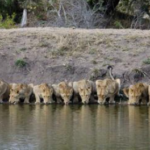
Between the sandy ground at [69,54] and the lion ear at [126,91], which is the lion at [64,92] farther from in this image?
the sandy ground at [69,54]

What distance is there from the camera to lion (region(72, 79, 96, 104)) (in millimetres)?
23359

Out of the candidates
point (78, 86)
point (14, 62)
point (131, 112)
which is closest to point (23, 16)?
point (14, 62)

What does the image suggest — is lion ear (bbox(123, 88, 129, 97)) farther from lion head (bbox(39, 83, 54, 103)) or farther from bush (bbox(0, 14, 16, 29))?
bush (bbox(0, 14, 16, 29))

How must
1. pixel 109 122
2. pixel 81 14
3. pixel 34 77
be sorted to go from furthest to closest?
pixel 81 14, pixel 34 77, pixel 109 122

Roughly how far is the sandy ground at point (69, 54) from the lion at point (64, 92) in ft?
6.49

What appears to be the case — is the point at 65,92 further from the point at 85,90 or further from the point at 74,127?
the point at 74,127

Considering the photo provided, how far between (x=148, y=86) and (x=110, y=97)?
1.17m

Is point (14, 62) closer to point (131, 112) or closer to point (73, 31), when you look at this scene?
point (73, 31)

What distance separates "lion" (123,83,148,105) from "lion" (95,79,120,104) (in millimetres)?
406

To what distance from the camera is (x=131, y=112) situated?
21.5 metres

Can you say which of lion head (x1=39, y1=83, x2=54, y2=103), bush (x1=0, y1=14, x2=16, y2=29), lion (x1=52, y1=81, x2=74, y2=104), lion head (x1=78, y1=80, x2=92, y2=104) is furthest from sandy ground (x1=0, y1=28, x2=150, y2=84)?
bush (x1=0, y1=14, x2=16, y2=29)

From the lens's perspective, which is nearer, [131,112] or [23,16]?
[131,112]

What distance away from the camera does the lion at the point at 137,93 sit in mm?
23266

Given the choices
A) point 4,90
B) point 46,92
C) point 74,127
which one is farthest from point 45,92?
point 74,127
